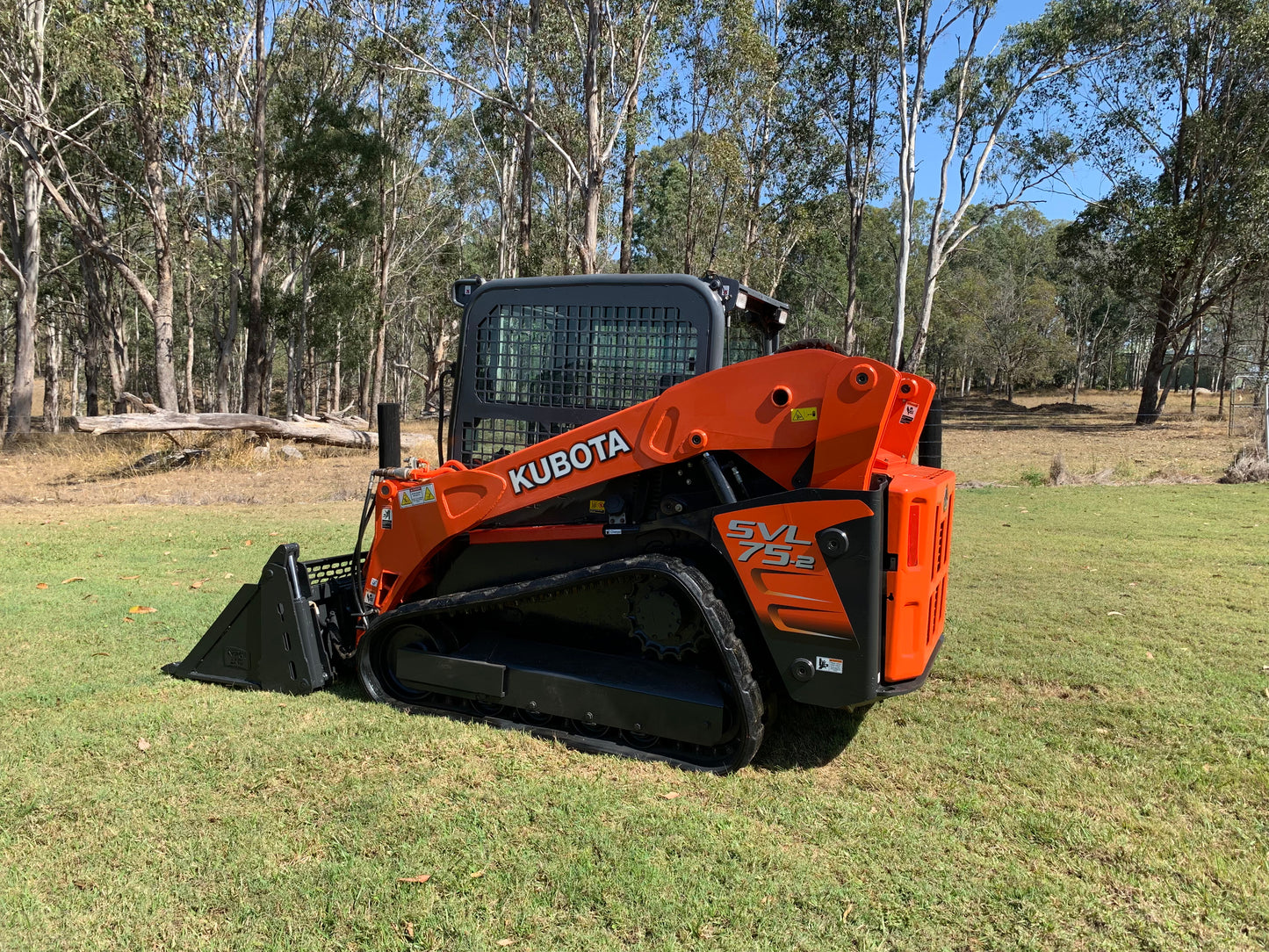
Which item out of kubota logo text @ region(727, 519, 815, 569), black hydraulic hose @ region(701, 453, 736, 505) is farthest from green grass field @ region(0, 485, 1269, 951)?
black hydraulic hose @ region(701, 453, 736, 505)

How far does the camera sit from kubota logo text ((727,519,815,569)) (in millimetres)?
3293

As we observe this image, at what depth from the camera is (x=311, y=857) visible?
118 inches

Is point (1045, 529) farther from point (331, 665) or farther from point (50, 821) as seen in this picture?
point (50, 821)

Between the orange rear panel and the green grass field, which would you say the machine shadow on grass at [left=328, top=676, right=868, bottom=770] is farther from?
the orange rear panel

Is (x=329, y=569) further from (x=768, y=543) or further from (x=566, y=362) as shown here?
(x=768, y=543)

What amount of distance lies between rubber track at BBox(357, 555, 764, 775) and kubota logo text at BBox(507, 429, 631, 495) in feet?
1.50

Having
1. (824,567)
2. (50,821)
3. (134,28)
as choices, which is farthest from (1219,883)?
(134,28)

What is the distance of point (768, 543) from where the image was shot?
A: 335cm

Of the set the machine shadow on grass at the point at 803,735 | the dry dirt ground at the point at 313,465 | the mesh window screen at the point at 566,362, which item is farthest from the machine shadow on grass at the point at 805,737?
the dry dirt ground at the point at 313,465

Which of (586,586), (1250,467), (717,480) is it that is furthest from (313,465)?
(1250,467)

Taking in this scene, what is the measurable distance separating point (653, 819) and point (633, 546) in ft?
3.93

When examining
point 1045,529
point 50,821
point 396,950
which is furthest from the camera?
point 1045,529

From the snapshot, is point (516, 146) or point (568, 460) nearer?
point (568, 460)

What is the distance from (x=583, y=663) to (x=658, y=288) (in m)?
1.88
